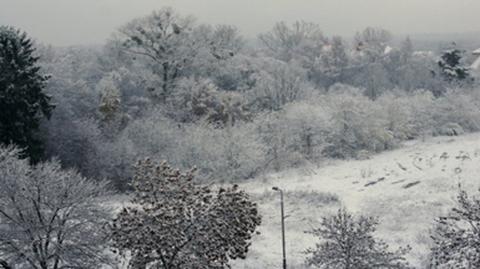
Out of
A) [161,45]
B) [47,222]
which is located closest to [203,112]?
[161,45]

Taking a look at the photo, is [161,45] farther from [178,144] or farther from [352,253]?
[352,253]

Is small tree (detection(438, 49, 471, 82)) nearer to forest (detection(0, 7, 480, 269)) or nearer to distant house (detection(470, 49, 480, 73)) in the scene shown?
forest (detection(0, 7, 480, 269))

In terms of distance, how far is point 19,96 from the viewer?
30.6 meters

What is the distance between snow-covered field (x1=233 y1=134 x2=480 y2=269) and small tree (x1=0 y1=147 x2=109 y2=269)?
706 centimetres

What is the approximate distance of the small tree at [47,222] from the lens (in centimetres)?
1735

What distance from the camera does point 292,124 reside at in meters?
44.3

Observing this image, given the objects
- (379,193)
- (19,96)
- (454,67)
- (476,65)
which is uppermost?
(19,96)

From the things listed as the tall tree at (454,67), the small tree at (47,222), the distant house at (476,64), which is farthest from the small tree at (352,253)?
the distant house at (476,64)

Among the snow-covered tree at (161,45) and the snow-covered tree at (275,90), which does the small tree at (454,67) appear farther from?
the snow-covered tree at (161,45)

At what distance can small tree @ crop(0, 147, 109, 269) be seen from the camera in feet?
56.9

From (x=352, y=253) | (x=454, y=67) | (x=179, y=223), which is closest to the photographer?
(x=179, y=223)

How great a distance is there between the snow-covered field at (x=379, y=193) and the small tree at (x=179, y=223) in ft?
24.1

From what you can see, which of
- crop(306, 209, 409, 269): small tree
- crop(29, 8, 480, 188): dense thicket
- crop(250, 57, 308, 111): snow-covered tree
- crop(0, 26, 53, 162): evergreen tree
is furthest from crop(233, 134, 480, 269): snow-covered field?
crop(250, 57, 308, 111): snow-covered tree

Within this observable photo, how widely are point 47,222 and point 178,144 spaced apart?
20.7 m
